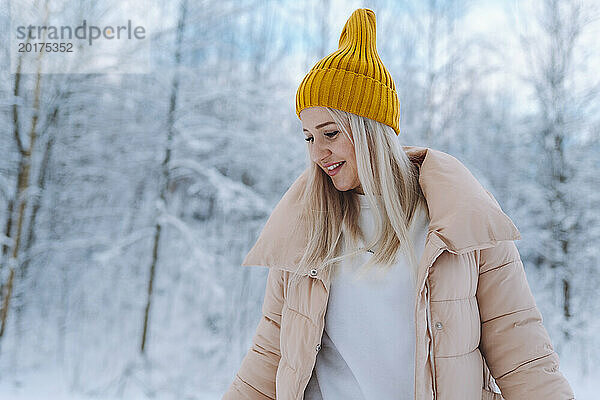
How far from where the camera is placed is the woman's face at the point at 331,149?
3.44 ft

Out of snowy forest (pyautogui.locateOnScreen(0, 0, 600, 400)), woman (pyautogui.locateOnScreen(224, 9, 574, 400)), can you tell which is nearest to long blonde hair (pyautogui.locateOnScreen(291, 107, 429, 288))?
woman (pyautogui.locateOnScreen(224, 9, 574, 400))

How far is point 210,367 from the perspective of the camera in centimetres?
393

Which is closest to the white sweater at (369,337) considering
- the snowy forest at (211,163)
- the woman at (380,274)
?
the woman at (380,274)

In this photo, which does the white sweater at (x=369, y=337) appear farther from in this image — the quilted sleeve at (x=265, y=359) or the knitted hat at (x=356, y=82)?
the knitted hat at (x=356, y=82)

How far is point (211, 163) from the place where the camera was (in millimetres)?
4273

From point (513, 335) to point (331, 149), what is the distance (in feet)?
1.73

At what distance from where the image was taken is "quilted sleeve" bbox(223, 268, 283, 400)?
41.8 inches

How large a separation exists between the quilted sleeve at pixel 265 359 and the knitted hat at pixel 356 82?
1.36ft

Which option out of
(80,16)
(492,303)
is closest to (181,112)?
(80,16)

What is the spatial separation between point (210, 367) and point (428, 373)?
11.2 feet

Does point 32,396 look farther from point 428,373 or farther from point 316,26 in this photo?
point 316,26

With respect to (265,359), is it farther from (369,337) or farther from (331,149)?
(331,149)

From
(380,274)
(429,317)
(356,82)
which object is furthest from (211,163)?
(429,317)

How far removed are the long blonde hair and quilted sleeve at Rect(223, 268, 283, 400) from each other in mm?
101
